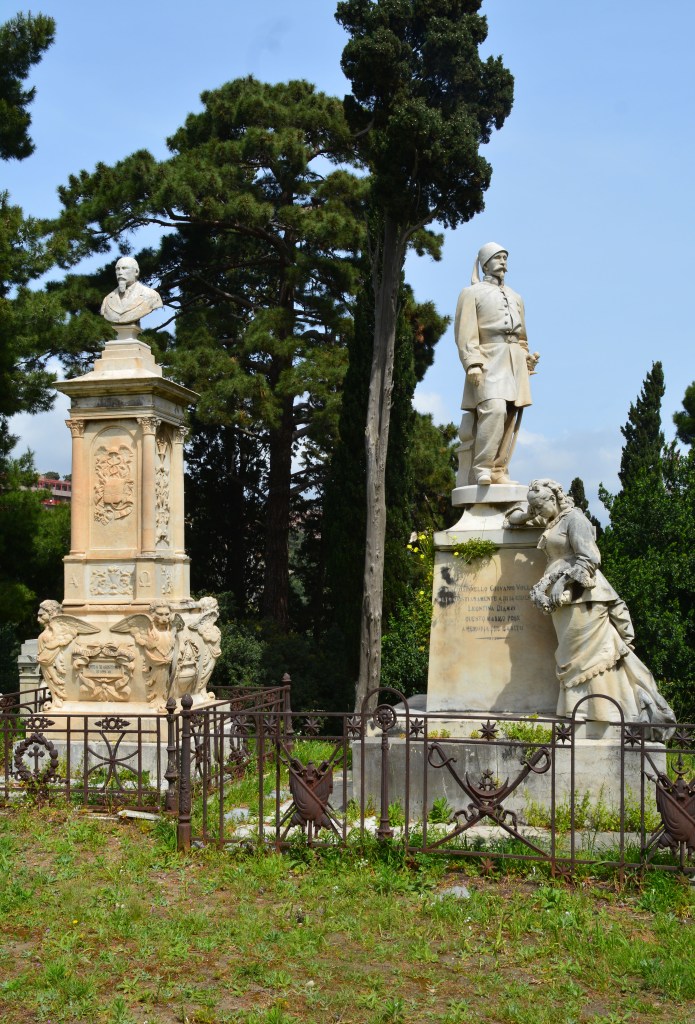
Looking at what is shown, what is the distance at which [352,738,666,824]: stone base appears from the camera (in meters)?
7.11

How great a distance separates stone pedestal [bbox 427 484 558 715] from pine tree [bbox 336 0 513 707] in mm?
5889

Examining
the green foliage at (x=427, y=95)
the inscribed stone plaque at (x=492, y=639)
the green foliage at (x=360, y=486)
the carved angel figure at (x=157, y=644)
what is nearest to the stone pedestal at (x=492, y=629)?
the inscribed stone plaque at (x=492, y=639)

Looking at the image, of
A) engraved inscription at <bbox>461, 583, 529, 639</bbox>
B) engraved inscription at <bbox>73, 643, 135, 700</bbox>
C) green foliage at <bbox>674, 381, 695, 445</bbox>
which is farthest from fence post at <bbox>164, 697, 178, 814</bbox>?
green foliage at <bbox>674, 381, 695, 445</bbox>

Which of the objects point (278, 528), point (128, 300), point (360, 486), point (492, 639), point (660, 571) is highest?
point (128, 300)

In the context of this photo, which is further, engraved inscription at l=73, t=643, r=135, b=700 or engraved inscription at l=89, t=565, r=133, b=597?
Answer: engraved inscription at l=89, t=565, r=133, b=597

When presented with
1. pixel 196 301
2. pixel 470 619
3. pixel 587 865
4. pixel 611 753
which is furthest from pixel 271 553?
pixel 587 865

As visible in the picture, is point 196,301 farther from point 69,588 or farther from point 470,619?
point 470,619

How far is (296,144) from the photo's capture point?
1758cm

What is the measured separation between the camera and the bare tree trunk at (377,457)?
1434 cm

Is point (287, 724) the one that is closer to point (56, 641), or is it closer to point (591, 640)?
point (591, 640)

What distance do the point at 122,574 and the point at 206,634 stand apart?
1137mm

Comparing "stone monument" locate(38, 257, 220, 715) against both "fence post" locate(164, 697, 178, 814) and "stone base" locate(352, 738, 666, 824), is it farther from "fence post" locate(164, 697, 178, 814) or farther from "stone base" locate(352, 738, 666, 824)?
"stone base" locate(352, 738, 666, 824)

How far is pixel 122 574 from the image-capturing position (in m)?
10.1

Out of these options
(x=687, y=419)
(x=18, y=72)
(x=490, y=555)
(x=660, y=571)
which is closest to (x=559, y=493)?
(x=490, y=555)
